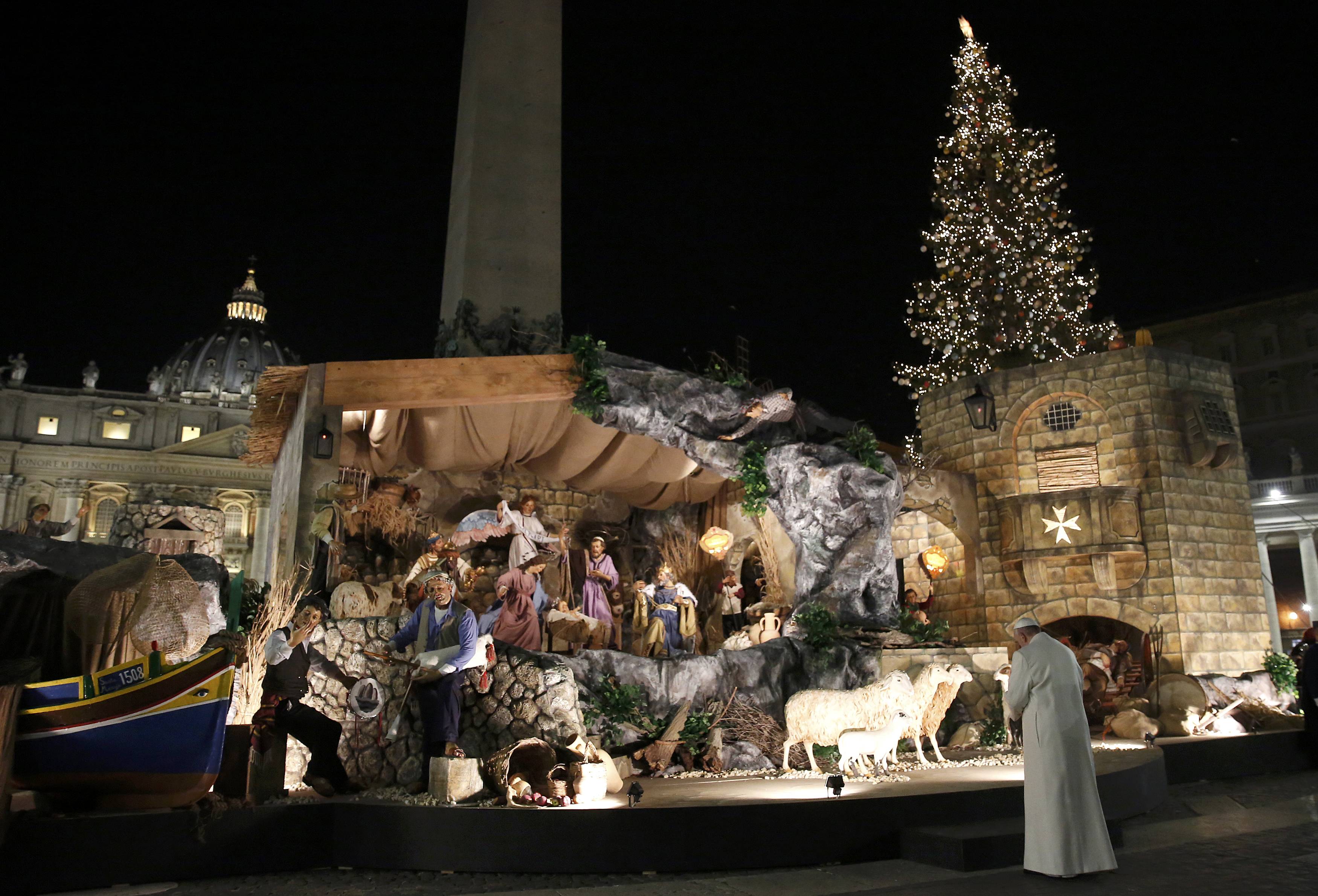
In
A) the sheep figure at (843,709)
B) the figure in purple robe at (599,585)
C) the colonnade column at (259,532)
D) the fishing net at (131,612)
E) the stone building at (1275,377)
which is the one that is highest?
the stone building at (1275,377)

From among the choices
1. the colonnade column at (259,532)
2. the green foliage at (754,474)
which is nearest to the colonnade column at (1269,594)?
the green foliage at (754,474)

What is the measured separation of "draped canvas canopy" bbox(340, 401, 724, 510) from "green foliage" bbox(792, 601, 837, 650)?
121 inches

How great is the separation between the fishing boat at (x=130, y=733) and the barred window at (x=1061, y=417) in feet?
43.1

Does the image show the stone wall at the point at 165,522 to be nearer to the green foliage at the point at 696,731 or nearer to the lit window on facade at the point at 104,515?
the green foliage at the point at 696,731

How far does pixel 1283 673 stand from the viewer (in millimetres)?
14078

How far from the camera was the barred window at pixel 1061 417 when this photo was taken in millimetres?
15367

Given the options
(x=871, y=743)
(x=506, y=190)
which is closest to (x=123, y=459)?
(x=506, y=190)

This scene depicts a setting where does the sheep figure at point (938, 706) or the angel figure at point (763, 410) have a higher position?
the angel figure at point (763, 410)

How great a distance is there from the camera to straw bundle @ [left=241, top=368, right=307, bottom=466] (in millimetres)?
11055

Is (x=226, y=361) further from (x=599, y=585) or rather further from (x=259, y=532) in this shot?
(x=599, y=585)

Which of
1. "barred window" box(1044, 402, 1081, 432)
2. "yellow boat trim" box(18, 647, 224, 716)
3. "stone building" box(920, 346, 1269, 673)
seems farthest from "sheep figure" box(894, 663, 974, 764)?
"barred window" box(1044, 402, 1081, 432)

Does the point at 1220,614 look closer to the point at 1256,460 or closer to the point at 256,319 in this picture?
the point at 1256,460

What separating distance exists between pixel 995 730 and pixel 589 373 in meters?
6.20

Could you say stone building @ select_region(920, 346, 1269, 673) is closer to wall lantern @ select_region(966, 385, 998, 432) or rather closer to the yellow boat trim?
wall lantern @ select_region(966, 385, 998, 432)
